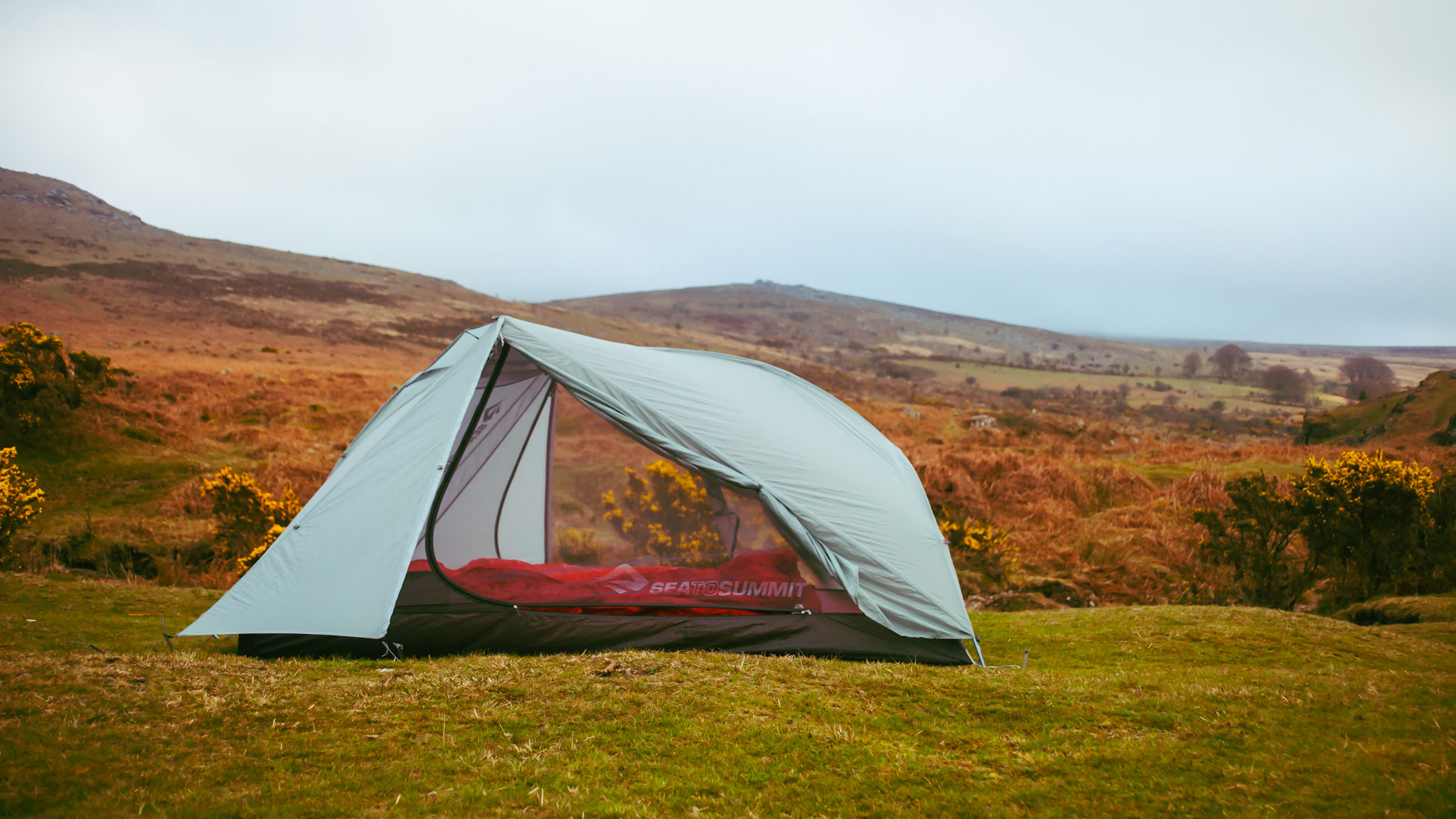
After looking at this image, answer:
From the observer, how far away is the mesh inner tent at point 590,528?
6309 millimetres

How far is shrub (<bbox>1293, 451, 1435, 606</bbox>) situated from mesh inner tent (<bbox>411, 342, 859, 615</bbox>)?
260 inches

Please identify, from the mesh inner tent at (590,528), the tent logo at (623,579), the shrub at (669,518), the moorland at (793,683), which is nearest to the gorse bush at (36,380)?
the moorland at (793,683)

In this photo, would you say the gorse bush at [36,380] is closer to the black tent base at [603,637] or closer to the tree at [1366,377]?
the black tent base at [603,637]

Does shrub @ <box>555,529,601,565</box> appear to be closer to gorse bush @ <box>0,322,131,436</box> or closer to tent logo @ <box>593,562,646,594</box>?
tent logo @ <box>593,562,646,594</box>

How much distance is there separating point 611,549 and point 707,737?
3.09 metres

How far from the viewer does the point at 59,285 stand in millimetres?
34000

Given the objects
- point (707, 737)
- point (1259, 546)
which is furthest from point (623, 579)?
point (1259, 546)

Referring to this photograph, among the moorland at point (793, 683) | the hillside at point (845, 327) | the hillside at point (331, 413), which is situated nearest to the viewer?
the moorland at point (793, 683)

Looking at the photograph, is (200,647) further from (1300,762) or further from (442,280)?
(442,280)

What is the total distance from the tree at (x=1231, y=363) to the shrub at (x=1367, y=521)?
64.6 meters

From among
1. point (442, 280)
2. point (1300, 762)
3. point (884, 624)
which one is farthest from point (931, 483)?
point (442, 280)

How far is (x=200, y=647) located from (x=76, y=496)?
25.5 ft

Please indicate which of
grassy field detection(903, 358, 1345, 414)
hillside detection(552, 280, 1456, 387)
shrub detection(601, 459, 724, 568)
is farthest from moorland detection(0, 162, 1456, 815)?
hillside detection(552, 280, 1456, 387)

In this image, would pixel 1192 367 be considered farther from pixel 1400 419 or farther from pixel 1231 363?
pixel 1400 419
